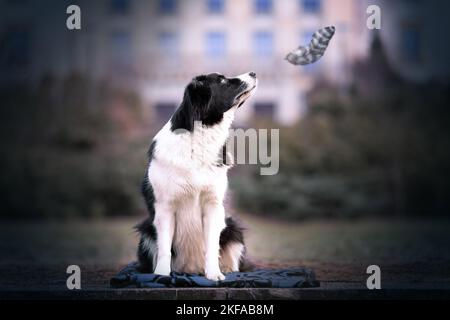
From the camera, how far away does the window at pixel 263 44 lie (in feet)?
54.2

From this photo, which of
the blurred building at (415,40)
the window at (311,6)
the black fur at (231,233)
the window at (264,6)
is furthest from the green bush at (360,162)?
the black fur at (231,233)

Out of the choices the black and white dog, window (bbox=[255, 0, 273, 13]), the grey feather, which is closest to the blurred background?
window (bbox=[255, 0, 273, 13])

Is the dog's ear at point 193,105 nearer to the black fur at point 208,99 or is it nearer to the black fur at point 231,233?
the black fur at point 208,99

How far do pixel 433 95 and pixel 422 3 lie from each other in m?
2.24

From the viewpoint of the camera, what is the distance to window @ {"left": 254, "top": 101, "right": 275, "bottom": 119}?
16.2 m

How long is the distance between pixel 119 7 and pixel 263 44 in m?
3.91

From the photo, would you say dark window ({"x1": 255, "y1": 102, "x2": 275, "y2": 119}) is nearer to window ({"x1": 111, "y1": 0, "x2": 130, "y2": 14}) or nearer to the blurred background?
the blurred background

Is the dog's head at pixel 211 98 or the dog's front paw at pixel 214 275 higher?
the dog's head at pixel 211 98

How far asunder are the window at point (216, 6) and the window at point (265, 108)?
2650 mm

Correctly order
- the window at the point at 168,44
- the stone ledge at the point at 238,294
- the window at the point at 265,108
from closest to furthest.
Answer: the stone ledge at the point at 238,294 → the window at the point at 265,108 → the window at the point at 168,44

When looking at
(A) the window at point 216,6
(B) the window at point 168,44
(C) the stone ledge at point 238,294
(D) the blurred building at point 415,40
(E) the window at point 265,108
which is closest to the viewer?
(C) the stone ledge at point 238,294

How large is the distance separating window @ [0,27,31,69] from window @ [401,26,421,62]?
29.8 ft

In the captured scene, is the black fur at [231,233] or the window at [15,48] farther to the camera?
the window at [15,48]

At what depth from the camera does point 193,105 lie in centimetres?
459
